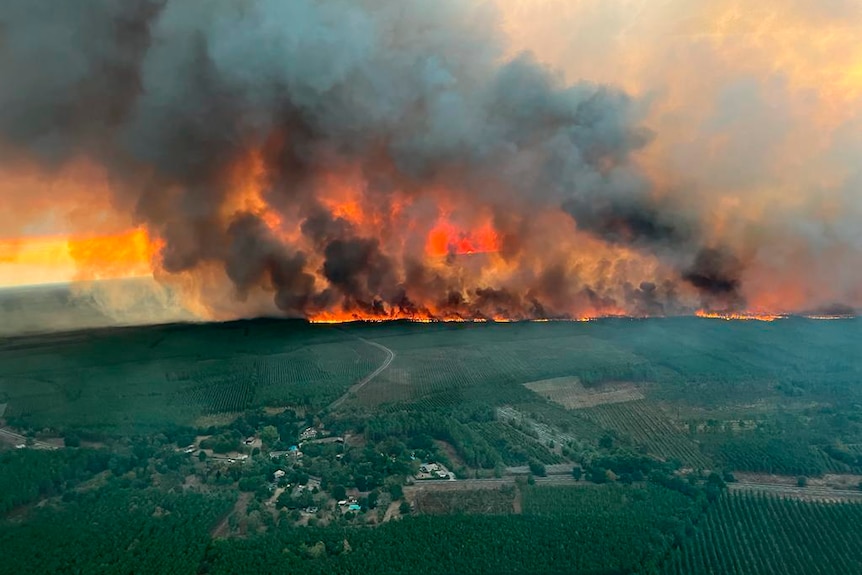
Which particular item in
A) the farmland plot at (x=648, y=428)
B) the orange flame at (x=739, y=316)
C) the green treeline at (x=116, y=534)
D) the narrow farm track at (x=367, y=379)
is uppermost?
the orange flame at (x=739, y=316)

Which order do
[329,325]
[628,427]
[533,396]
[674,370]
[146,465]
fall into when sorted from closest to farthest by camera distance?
1. [146,465]
2. [628,427]
3. [533,396]
4. [674,370]
5. [329,325]

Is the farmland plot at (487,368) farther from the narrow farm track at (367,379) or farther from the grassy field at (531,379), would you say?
the narrow farm track at (367,379)

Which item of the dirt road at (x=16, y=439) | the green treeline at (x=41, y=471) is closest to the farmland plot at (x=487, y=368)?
the green treeline at (x=41, y=471)

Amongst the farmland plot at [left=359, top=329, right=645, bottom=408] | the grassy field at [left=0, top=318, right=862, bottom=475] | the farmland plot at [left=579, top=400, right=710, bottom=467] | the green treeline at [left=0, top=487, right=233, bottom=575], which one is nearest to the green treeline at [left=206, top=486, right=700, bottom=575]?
the green treeline at [left=0, top=487, right=233, bottom=575]

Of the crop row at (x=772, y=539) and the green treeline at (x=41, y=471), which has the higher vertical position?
the green treeline at (x=41, y=471)

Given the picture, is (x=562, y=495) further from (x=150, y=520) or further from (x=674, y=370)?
(x=674, y=370)

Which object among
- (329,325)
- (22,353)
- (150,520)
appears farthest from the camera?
(329,325)

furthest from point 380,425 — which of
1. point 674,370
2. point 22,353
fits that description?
point 22,353

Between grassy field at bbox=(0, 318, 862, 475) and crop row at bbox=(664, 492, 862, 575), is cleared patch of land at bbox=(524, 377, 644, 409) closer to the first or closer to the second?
grassy field at bbox=(0, 318, 862, 475)
